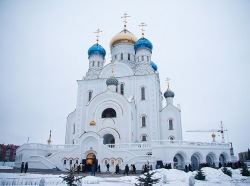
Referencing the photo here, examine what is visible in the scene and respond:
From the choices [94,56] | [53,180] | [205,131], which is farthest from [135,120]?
[205,131]

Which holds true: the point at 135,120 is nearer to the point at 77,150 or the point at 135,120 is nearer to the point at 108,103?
Result: the point at 108,103

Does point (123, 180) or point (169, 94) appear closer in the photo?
point (123, 180)

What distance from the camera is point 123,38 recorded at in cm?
3856

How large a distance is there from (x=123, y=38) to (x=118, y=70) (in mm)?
6591

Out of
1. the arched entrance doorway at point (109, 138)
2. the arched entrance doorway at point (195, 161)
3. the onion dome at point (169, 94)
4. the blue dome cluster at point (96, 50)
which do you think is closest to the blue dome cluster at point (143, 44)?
the blue dome cluster at point (96, 50)

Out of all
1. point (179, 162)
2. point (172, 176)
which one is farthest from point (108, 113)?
point (172, 176)

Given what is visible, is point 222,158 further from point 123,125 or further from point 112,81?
point 112,81

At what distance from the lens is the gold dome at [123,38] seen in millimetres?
38625

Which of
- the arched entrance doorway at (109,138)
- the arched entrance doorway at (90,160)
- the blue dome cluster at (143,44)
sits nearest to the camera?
the arched entrance doorway at (90,160)

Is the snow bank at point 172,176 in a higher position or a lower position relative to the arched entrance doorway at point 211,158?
lower

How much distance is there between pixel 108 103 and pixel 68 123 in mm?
7406

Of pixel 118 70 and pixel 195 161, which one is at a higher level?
pixel 118 70

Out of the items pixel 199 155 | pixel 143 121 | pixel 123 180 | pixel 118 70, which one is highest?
pixel 118 70

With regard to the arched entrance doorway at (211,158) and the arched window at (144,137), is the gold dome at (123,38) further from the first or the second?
the arched entrance doorway at (211,158)
